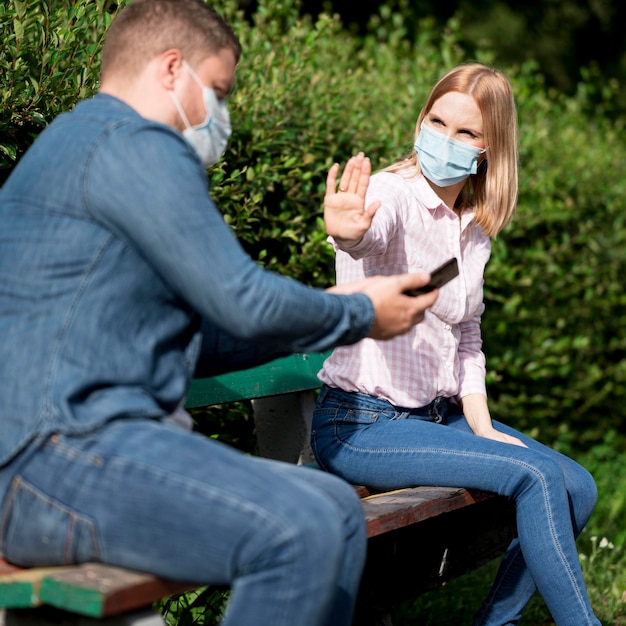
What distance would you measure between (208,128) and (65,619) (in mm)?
1037

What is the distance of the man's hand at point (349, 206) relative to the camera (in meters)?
2.68

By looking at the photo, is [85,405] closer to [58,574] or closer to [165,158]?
[58,574]

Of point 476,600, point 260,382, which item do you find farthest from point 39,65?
point 476,600

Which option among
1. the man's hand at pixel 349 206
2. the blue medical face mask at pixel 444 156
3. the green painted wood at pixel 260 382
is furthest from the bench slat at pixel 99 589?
the blue medical face mask at pixel 444 156

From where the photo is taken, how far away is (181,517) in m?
1.88

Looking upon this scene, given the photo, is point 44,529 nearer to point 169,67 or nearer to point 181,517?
point 181,517

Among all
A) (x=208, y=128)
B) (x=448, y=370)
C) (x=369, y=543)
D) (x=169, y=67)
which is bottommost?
(x=369, y=543)

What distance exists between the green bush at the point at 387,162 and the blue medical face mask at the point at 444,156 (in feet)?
2.28

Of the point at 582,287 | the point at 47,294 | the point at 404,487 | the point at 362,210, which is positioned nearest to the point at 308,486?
the point at 47,294

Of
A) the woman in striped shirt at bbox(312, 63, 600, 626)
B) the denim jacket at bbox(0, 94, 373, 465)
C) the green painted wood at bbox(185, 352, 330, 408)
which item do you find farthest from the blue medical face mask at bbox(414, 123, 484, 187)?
the denim jacket at bbox(0, 94, 373, 465)

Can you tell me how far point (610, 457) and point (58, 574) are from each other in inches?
203

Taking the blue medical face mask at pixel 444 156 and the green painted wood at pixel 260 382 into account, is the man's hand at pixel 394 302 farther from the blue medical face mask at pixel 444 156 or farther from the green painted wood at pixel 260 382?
the blue medical face mask at pixel 444 156

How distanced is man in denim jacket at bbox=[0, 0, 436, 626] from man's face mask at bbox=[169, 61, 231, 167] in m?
0.10

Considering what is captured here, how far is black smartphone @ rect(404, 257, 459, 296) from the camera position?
7.51 feet
